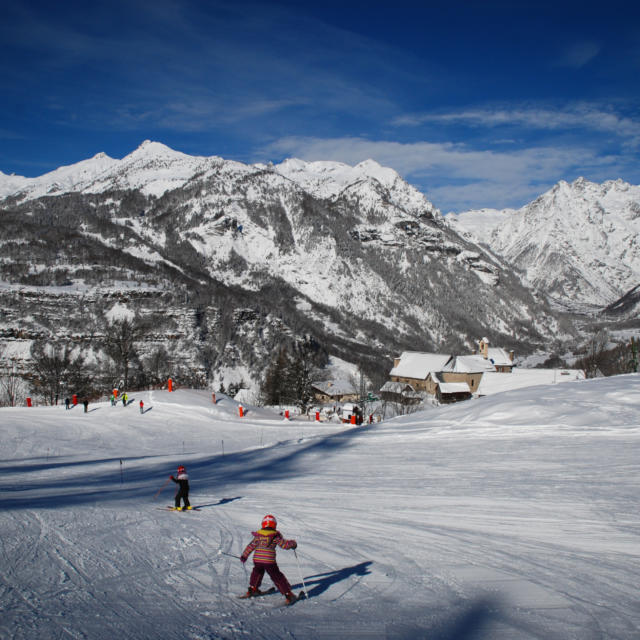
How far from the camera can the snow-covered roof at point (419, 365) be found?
309 feet

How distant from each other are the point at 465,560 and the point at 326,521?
12.7ft

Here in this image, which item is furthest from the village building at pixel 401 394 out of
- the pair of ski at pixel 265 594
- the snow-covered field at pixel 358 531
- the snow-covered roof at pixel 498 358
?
the pair of ski at pixel 265 594

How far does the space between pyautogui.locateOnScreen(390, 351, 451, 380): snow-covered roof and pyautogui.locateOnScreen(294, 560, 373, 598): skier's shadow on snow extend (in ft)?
284

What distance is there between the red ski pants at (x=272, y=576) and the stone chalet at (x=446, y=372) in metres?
77.4

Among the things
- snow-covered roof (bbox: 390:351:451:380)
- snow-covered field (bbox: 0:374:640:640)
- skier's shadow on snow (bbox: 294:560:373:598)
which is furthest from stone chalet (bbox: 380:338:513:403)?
skier's shadow on snow (bbox: 294:560:373:598)

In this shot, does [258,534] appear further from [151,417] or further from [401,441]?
[151,417]

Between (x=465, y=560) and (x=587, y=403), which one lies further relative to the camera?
(x=587, y=403)

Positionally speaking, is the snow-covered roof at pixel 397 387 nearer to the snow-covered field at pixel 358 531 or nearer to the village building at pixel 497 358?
the village building at pixel 497 358

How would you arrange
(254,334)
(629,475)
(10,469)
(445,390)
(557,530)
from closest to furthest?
(557,530)
(629,475)
(10,469)
(445,390)
(254,334)

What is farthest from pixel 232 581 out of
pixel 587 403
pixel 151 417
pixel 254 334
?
pixel 254 334

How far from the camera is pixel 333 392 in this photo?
9294 cm

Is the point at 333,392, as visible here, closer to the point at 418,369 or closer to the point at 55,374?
the point at 418,369

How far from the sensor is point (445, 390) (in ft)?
276

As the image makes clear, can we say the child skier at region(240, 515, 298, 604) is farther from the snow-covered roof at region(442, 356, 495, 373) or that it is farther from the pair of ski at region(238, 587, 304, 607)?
the snow-covered roof at region(442, 356, 495, 373)
